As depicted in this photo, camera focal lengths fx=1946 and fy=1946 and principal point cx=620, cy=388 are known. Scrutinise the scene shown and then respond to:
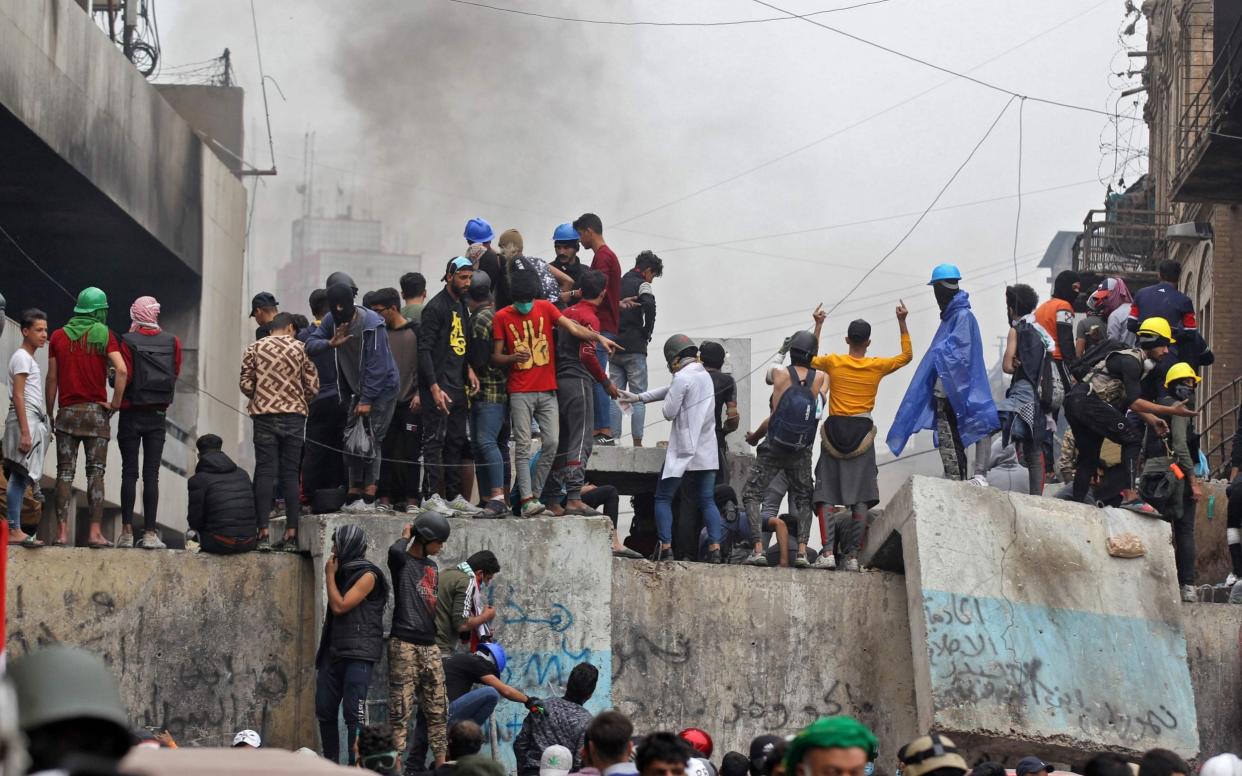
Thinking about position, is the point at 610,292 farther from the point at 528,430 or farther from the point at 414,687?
the point at 414,687

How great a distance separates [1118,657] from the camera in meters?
11.8

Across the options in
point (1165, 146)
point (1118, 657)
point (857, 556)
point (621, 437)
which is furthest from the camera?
point (1165, 146)

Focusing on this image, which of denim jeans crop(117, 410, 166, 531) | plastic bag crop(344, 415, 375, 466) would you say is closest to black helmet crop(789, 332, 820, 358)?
plastic bag crop(344, 415, 375, 466)

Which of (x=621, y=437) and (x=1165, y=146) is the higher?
(x=1165, y=146)

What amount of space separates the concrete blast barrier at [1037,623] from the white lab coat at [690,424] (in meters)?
→ 1.21

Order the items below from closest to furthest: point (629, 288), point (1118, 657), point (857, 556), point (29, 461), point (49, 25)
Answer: point (29, 461), point (1118, 657), point (857, 556), point (629, 288), point (49, 25)

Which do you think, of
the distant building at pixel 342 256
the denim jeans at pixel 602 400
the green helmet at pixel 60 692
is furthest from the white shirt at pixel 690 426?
the distant building at pixel 342 256

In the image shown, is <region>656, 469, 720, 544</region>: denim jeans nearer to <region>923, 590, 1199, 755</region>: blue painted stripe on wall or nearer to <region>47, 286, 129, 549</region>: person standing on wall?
<region>923, 590, 1199, 755</region>: blue painted stripe on wall

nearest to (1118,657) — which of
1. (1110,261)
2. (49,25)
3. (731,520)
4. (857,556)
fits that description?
(857,556)

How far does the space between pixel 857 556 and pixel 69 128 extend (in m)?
14.8

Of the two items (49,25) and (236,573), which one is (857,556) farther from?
(49,25)

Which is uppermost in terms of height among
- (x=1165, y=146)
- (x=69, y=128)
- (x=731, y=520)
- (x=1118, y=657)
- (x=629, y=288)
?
(x=1165, y=146)

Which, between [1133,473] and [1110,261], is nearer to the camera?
[1133,473]

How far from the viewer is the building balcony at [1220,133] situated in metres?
21.2
